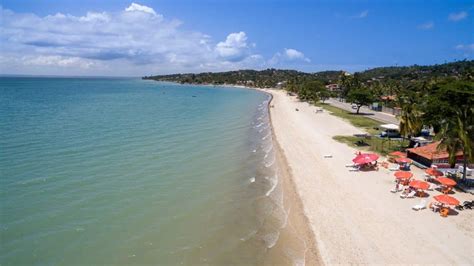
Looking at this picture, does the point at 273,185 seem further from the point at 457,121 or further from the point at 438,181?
the point at 457,121

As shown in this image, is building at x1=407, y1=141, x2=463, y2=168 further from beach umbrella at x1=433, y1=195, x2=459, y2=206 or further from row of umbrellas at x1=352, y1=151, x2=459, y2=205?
beach umbrella at x1=433, y1=195, x2=459, y2=206

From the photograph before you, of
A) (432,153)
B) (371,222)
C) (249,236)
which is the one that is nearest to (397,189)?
(371,222)

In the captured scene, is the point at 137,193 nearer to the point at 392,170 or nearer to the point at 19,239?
the point at 19,239

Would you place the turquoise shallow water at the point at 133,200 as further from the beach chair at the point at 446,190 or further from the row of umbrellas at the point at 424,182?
the beach chair at the point at 446,190

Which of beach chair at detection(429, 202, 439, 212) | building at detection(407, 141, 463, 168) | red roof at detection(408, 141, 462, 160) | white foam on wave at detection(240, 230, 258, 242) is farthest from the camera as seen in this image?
red roof at detection(408, 141, 462, 160)

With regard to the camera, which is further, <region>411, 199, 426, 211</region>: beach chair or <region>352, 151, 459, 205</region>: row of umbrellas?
<region>411, 199, 426, 211</region>: beach chair

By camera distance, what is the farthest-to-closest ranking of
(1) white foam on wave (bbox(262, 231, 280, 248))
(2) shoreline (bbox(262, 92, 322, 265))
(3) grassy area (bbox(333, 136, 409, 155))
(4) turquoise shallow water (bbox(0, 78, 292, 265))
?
(3) grassy area (bbox(333, 136, 409, 155))
(1) white foam on wave (bbox(262, 231, 280, 248))
(4) turquoise shallow water (bbox(0, 78, 292, 265))
(2) shoreline (bbox(262, 92, 322, 265))

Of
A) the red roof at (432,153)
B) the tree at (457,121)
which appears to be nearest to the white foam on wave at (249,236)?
the tree at (457,121)

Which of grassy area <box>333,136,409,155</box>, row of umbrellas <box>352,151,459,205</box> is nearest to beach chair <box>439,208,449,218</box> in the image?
row of umbrellas <box>352,151,459,205</box>
